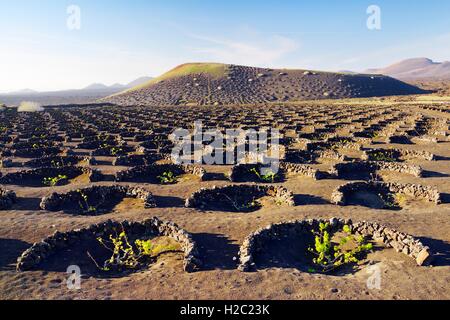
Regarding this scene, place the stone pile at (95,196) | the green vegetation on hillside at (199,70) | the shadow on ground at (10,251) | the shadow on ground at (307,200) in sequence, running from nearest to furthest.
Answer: the shadow on ground at (10,251)
the stone pile at (95,196)
the shadow on ground at (307,200)
the green vegetation on hillside at (199,70)

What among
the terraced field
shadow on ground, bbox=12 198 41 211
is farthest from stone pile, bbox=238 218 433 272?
shadow on ground, bbox=12 198 41 211

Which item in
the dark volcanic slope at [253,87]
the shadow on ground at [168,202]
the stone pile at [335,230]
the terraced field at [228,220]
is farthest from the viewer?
the dark volcanic slope at [253,87]

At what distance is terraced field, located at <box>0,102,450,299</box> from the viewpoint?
948 centimetres

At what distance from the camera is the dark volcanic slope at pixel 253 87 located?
4409 inches

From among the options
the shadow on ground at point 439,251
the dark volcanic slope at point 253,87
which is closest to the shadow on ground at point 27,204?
the shadow on ground at point 439,251

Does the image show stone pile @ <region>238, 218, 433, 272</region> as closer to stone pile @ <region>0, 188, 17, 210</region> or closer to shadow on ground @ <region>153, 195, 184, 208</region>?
shadow on ground @ <region>153, 195, 184, 208</region>

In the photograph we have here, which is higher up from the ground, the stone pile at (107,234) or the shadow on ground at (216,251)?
the stone pile at (107,234)

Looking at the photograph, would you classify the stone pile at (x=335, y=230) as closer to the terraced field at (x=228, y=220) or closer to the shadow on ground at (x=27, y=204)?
the terraced field at (x=228, y=220)

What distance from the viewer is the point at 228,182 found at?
65.7 ft

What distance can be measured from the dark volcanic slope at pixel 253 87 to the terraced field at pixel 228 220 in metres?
81.4

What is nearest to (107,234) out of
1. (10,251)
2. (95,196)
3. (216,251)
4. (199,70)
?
(10,251)
